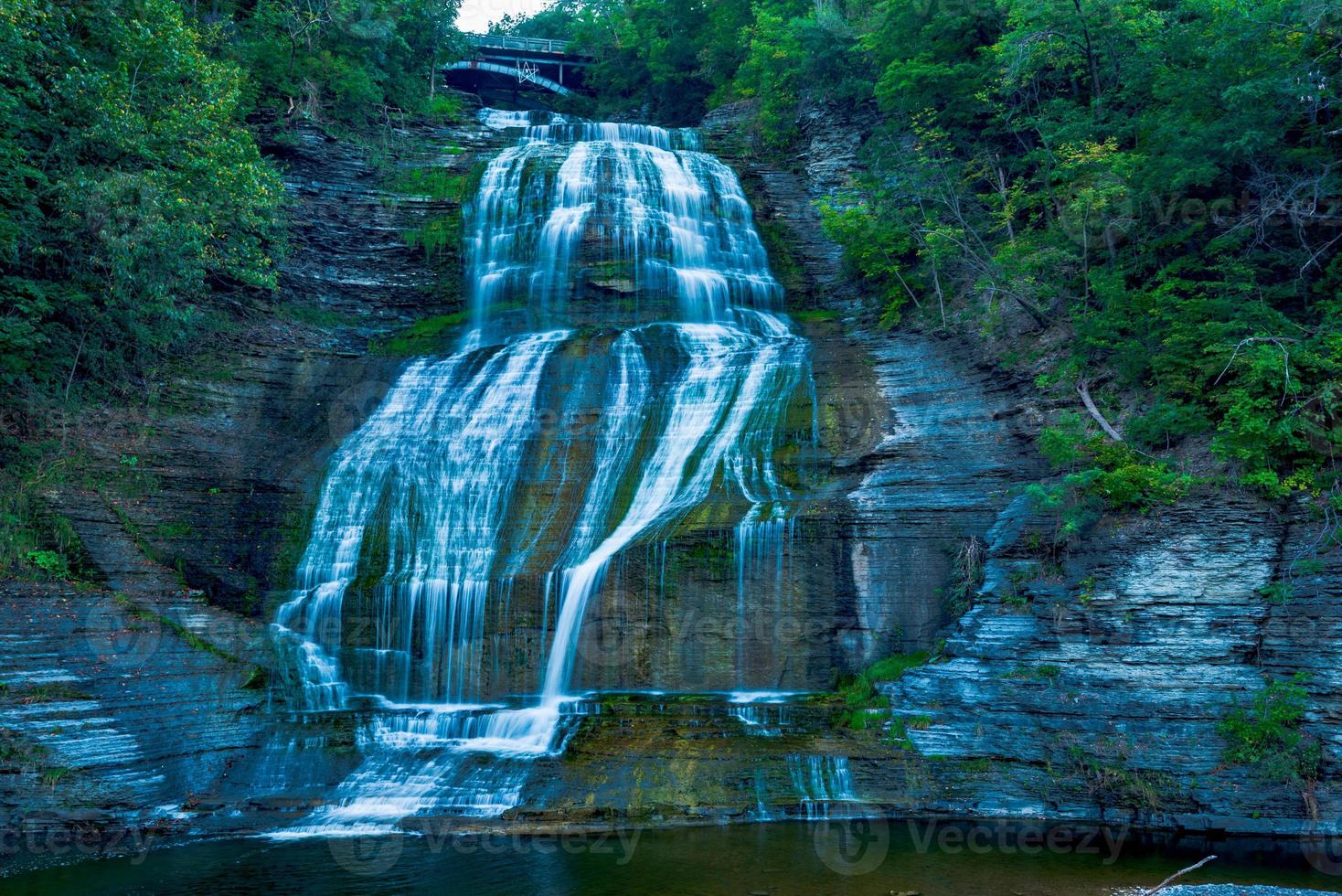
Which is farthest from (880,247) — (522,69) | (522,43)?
(522,43)

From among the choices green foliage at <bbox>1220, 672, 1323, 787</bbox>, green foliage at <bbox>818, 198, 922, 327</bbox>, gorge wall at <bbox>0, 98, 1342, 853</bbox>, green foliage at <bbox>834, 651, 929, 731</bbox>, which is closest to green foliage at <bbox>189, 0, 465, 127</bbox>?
gorge wall at <bbox>0, 98, 1342, 853</bbox>

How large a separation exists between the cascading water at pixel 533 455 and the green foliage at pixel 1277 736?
6472mm

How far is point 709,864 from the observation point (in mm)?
10039

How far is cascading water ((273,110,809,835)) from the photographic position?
13.4 m

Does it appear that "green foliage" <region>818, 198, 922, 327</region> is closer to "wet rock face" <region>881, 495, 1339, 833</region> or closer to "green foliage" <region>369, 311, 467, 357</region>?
"wet rock face" <region>881, 495, 1339, 833</region>

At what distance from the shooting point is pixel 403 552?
16.4m

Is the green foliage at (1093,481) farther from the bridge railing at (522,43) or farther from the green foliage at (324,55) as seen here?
the bridge railing at (522,43)

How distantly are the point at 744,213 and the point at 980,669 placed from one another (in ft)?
51.7

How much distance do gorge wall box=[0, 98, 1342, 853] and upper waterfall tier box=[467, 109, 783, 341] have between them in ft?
20.9

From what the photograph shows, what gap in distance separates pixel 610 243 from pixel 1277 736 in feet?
55.8

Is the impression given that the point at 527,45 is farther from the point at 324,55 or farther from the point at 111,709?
the point at 111,709

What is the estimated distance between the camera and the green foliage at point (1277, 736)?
10.9m

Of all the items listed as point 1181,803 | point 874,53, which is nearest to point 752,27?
point 874,53

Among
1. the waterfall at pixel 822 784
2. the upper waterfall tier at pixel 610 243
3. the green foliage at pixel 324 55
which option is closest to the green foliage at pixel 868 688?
the waterfall at pixel 822 784
